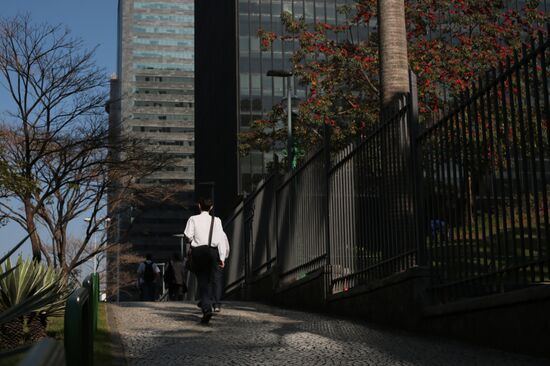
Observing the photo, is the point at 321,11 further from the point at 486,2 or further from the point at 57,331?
the point at 57,331

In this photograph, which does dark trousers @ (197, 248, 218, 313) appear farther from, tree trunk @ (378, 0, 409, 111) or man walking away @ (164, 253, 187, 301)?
man walking away @ (164, 253, 187, 301)

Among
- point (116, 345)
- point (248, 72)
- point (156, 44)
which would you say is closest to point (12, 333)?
point (116, 345)

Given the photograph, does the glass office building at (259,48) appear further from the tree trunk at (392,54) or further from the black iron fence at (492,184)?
the black iron fence at (492,184)

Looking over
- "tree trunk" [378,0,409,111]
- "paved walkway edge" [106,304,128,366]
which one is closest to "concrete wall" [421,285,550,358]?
"paved walkway edge" [106,304,128,366]

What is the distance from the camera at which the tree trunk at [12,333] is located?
7.04m

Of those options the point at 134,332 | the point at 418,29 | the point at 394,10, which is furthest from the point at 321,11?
the point at 134,332

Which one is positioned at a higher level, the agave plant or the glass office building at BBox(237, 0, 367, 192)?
the glass office building at BBox(237, 0, 367, 192)

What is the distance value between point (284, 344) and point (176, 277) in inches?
613

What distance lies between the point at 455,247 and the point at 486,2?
18.1 meters

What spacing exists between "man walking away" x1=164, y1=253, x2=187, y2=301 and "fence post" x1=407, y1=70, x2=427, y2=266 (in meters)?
15.1

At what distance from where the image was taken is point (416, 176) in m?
8.16

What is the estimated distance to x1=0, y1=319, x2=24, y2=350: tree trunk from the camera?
7.04m

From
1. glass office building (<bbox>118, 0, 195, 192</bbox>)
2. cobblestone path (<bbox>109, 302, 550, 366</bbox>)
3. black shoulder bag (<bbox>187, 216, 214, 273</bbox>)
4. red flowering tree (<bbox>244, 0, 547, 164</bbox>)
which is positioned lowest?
cobblestone path (<bbox>109, 302, 550, 366</bbox>)

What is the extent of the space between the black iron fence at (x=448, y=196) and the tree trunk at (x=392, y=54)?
1.68 meters
